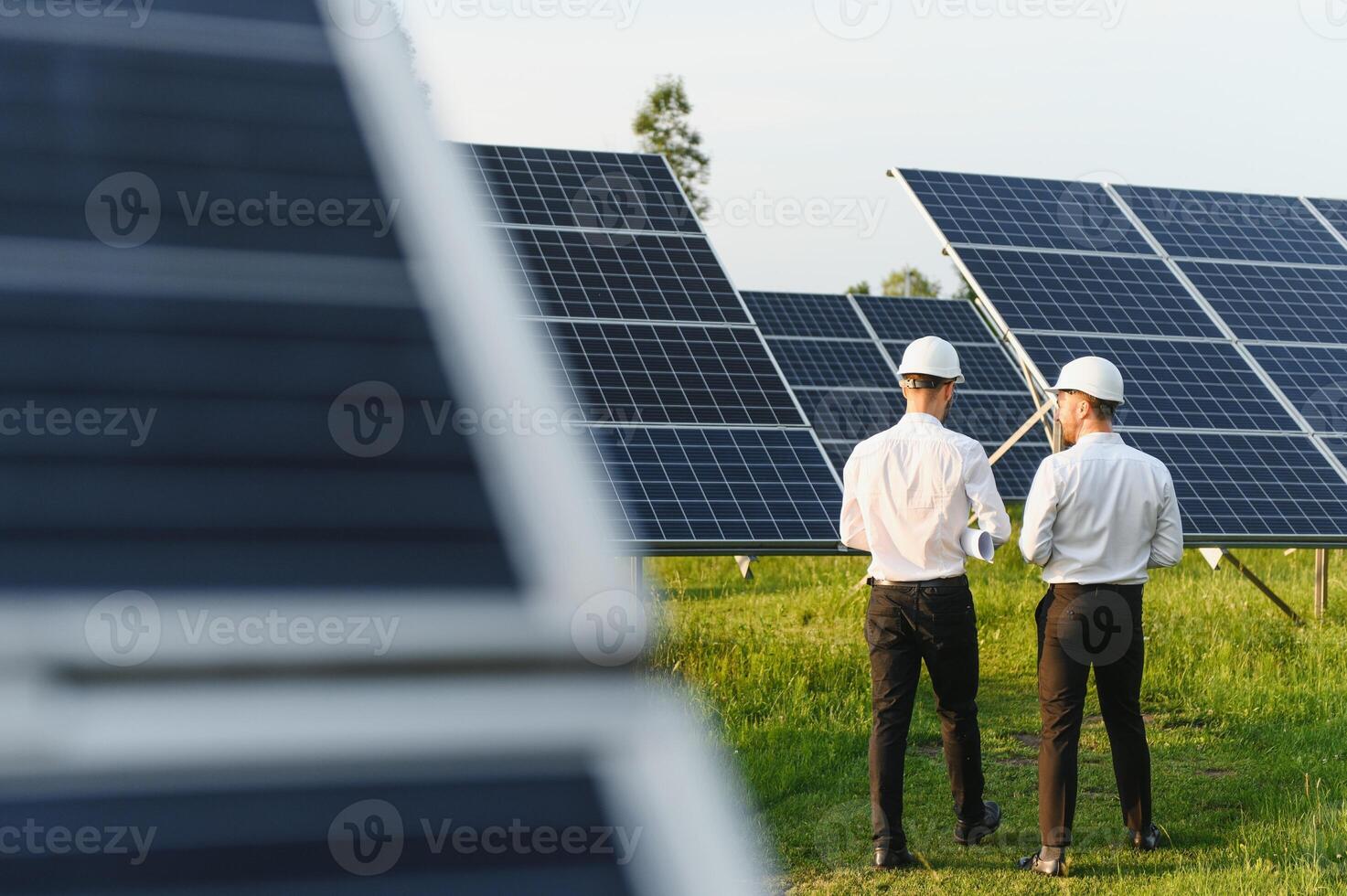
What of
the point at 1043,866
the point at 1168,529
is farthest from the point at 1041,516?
the point at 1043,866

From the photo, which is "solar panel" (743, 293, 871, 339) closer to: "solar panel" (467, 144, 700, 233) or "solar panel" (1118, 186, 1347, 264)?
"solar panel" (1118, 186, 1347, 264)

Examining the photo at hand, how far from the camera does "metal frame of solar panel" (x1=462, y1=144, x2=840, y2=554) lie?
29.6 feet

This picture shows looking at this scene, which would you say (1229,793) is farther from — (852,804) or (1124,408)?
(1124,408)

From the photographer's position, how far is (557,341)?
10273 millimetres

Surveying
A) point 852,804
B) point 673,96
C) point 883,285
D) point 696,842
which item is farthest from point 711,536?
point 883,285

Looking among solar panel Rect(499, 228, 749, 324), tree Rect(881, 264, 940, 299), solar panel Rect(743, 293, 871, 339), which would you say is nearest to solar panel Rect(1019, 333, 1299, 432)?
solar panel Rect(499, 228, 749, 324)

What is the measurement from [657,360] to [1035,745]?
4043 mm

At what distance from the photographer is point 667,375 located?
10273 mm

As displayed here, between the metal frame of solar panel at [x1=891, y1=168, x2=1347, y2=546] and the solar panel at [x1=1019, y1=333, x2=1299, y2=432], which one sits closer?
the metal frame of solar panel at [x1=891, y1=168, x2=1347, y2=546]

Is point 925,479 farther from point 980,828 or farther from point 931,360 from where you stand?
point 980,828

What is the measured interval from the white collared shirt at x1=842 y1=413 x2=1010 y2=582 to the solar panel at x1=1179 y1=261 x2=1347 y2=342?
6466 millimetres

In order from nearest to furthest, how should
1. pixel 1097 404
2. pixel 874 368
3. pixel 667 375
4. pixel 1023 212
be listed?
pixel 1097 404
pixel 667 375
pixel 1023 212
pixel 874 368

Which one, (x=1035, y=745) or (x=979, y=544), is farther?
(x=1035, y=745)

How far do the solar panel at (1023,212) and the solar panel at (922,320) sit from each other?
561cm
